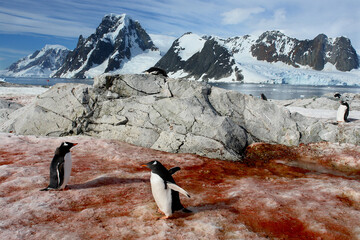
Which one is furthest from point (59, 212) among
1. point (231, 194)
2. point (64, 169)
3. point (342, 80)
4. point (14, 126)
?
point (342, 80)

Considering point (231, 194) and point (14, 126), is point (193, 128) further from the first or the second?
point (14, 126)

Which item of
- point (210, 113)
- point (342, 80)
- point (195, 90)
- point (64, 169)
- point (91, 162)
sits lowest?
point (91, 162)

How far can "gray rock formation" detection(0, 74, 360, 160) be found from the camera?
10.1 meters

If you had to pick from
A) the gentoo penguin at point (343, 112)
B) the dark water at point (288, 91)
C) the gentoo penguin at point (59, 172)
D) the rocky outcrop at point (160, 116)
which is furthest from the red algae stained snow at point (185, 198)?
the dark water at point (288, 91)

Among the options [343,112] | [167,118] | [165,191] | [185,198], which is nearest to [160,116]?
[167,118]

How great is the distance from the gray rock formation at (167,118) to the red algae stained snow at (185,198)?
1.05 metres

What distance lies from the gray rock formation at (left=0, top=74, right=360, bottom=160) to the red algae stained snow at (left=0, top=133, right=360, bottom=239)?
1.05 metres

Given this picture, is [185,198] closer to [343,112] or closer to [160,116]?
[160,116]

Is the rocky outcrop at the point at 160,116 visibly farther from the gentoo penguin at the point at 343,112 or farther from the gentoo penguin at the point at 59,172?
the gentoo penguin at the point at 343,112

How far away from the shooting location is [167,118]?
10.7m

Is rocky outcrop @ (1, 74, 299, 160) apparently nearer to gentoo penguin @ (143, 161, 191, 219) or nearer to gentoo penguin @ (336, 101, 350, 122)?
gentoo penguin @ (143, 161, 191, 219)

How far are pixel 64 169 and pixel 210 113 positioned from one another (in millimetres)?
6470

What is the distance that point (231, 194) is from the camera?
5895 mm

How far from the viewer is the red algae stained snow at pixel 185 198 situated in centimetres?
425
